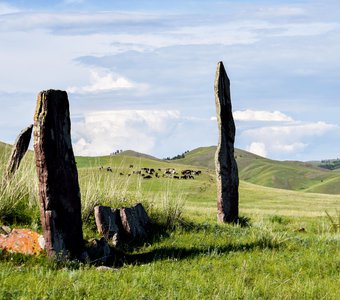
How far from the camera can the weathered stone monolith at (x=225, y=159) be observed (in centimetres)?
2128

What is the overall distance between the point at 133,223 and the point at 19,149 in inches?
293

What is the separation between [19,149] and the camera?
2061 centimetres

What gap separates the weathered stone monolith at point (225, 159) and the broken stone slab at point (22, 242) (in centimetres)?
985

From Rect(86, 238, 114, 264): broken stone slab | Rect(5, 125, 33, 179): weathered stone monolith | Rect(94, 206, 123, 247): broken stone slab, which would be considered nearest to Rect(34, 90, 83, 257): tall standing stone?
Rect(86, 238, 114, 264): broken stone slab

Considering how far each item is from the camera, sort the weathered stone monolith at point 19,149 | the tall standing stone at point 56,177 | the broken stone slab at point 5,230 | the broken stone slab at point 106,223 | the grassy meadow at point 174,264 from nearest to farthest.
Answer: the grassy meadow at point 174,264 < the tall standing stone at point 56,177 < the broken stone slab at point 5,230 < the broken stone slab at point 106,223 < the weathered stone monolith at point 19,149

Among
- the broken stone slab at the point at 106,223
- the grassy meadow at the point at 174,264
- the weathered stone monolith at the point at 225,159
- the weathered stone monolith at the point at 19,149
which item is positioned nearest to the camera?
the grassy meadow at the point at 174,264

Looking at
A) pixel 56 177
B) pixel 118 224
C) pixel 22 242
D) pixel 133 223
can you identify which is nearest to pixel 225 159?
pixel 133 223

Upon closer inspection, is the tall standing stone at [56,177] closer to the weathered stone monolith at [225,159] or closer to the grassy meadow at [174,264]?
the grassy meadow at [174,264]

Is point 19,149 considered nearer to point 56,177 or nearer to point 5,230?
point 5,230

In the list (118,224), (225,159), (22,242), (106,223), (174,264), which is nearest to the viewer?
(174,264)

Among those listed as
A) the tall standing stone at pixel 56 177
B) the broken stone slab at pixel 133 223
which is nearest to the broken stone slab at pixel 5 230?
the tall standing stone at pixel 56 177

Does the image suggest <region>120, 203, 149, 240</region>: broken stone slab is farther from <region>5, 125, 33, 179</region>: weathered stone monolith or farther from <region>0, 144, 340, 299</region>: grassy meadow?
<region>5, 125, 33, 179</region>: weathered stone monolith

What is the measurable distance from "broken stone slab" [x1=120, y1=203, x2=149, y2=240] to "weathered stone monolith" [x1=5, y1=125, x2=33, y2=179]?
235 inches

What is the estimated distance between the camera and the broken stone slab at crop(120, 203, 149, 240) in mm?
14820
